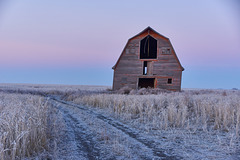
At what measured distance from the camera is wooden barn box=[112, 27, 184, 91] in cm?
1956

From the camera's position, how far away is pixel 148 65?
68.4 ft

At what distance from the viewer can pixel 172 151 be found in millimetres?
3959

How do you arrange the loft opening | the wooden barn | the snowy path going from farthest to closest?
1. the loft opening
2. the wooden barn
3. the snowy path

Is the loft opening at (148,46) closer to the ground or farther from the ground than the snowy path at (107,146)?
farther from the ground

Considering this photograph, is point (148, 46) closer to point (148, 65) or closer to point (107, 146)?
point (148, 65)

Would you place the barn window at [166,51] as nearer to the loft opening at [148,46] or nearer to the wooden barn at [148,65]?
the wooden barn at [148,65]

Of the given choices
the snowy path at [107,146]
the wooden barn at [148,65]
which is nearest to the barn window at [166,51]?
the wooden barn at [148,65]

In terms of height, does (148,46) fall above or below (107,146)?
above

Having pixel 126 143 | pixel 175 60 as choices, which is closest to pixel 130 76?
pixel 175 60

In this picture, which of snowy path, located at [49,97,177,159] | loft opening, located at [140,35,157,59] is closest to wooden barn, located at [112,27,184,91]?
loft opening, located at [140,35,157,59]

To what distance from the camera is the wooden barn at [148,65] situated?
19.6m

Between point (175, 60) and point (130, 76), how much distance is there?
5.45 meters

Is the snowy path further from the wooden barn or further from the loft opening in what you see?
the loft opening

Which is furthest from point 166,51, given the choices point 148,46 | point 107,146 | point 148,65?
point 107,146
